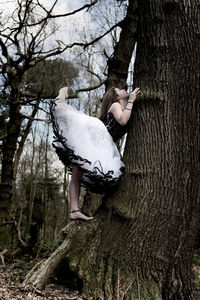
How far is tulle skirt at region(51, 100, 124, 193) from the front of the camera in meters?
2.97

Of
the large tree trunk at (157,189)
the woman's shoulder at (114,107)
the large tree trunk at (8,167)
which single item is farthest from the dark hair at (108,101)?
the large tree trunk at (8,167)

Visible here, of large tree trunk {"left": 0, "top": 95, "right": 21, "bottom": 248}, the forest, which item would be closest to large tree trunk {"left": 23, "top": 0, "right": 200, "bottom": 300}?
the forest

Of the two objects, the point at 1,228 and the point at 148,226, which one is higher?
the point at 148,226

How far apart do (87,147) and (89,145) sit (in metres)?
0.03

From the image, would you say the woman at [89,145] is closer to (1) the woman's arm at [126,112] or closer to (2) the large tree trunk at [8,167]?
(1) the woman's arm at [126,112]

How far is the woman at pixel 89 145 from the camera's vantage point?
2.98 meters

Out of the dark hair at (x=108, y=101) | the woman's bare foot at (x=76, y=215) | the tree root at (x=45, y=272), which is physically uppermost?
the dark hair at (x=108, y=101)

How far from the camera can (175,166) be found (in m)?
2.83

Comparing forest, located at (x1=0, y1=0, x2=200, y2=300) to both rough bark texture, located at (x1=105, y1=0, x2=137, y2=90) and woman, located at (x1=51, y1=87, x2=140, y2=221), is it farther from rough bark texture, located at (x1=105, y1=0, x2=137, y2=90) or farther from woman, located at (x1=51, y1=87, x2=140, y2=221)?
rough bark texture, located at (x1=105, y1=0, x2=137, y2=90)

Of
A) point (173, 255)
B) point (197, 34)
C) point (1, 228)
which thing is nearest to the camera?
point (173, 255)

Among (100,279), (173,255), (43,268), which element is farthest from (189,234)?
(43,268)

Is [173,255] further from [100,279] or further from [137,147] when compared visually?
[137,147]

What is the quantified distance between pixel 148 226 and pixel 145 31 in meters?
1.80

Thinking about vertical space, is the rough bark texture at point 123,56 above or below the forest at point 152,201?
above
